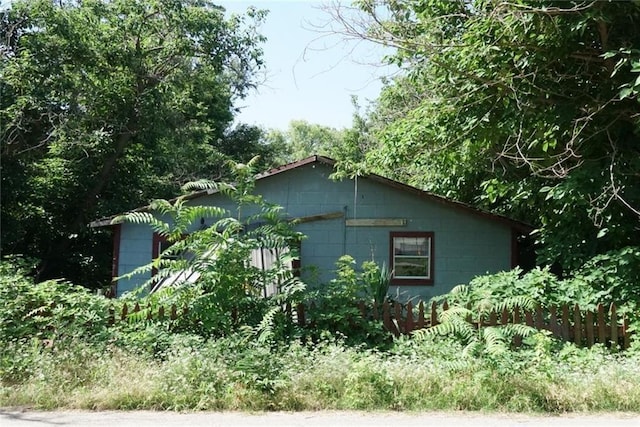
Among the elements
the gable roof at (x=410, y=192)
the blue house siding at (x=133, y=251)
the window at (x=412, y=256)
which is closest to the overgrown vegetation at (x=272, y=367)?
the blue house siding at (x=133, y=251)

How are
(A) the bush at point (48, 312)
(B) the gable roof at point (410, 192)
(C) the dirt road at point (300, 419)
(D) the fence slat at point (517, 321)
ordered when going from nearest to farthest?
(C) the dirt road at point (300, 419), (A) the bush at point (48, 312), (D) the fence slat at point (517, 321), (B) the gable roof at point (410, 192)

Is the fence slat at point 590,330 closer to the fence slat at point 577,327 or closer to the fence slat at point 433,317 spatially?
the fence slat at point 577,327

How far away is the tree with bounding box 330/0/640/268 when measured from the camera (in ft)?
31.9

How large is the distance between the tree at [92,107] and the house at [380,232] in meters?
4.83

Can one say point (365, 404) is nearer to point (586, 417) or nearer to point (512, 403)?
point (512, 403)

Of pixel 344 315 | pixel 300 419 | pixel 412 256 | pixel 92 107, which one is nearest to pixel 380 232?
pixel 412 256

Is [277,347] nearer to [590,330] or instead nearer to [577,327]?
[577,327]

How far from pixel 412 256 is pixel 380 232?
1.00 metres

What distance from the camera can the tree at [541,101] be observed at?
31.9ft

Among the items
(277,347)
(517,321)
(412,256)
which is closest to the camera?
(277,347)

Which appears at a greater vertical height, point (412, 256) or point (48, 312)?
point (412, 256)

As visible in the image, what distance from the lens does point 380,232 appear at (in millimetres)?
14422

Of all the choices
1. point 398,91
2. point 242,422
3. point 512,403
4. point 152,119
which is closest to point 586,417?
point 512,403

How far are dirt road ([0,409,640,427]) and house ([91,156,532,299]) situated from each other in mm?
8234
